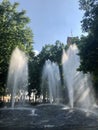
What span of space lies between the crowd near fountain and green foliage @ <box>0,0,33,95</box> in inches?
39.7

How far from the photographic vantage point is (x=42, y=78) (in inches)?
2188

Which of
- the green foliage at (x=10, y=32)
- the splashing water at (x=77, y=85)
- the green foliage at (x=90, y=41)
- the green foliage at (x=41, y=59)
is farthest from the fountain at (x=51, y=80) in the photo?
the green foliage at (x=90, y=41)

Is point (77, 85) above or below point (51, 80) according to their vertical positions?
below

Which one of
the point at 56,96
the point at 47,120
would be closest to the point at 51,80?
the point at 56,96

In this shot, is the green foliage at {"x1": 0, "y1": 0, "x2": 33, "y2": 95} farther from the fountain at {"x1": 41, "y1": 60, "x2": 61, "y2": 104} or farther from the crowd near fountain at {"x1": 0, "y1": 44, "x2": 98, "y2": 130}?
the fountain at {"x1": 41, "y1": 60, "x2": 61, "y2": 104}

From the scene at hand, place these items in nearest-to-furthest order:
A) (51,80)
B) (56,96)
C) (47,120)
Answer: (47,120), (51,80), (56,96)

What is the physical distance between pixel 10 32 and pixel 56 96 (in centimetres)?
2393

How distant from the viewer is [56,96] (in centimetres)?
5978

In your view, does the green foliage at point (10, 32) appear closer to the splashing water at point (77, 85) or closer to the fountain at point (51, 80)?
the splashing water at point (77, 85)

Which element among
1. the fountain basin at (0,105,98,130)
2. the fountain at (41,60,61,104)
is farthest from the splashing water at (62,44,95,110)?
the fountain basin at (0,105,98,130)

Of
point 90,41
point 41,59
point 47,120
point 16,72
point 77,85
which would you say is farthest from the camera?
point 41,59

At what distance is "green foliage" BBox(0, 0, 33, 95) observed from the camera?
126 feet

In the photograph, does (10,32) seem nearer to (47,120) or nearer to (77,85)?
(77,85)

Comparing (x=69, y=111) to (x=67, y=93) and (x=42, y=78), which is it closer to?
(x=67, y=93)
